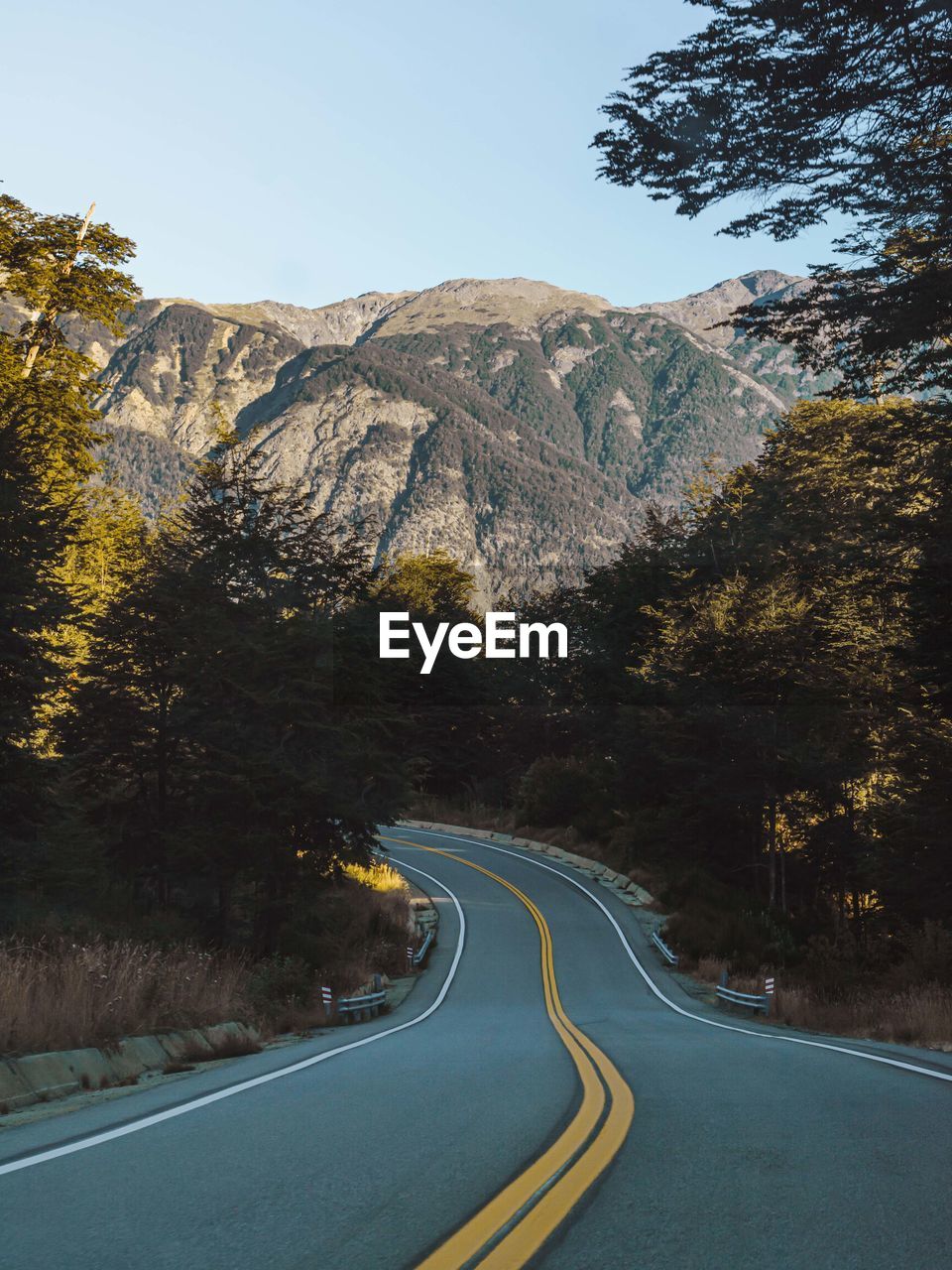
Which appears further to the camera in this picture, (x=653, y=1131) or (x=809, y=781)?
(x=809, y=781)

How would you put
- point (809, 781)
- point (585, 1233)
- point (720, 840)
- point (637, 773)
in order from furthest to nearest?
point (637, 773)
point (720, 840)
point (809, 781)
point (585, 1233)

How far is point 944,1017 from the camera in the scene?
560 inches

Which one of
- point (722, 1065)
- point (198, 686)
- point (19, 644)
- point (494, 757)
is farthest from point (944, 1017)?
point (494, 757)

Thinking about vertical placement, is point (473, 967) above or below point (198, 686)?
below

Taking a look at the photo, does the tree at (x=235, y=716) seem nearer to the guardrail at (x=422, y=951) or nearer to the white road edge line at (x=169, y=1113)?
the guardrail at (x=422, y=951)

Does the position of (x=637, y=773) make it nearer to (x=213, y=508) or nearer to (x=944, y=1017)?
(x=213, y=508)

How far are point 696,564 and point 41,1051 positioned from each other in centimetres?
3475

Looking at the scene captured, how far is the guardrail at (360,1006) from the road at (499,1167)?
9479 mm

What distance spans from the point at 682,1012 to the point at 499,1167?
1827 centimetres

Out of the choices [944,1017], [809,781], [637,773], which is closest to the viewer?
[944,1017]

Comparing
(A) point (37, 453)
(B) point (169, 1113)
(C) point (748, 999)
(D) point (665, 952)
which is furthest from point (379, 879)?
(B) point (169, 1113)

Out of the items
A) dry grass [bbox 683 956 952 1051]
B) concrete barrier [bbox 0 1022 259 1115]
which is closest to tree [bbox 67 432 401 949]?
dry grass [bbox 683 956 952 1051]

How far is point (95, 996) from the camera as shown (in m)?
9.92

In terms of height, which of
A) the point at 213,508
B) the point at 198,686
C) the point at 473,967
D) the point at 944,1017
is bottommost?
the point at 473,967
